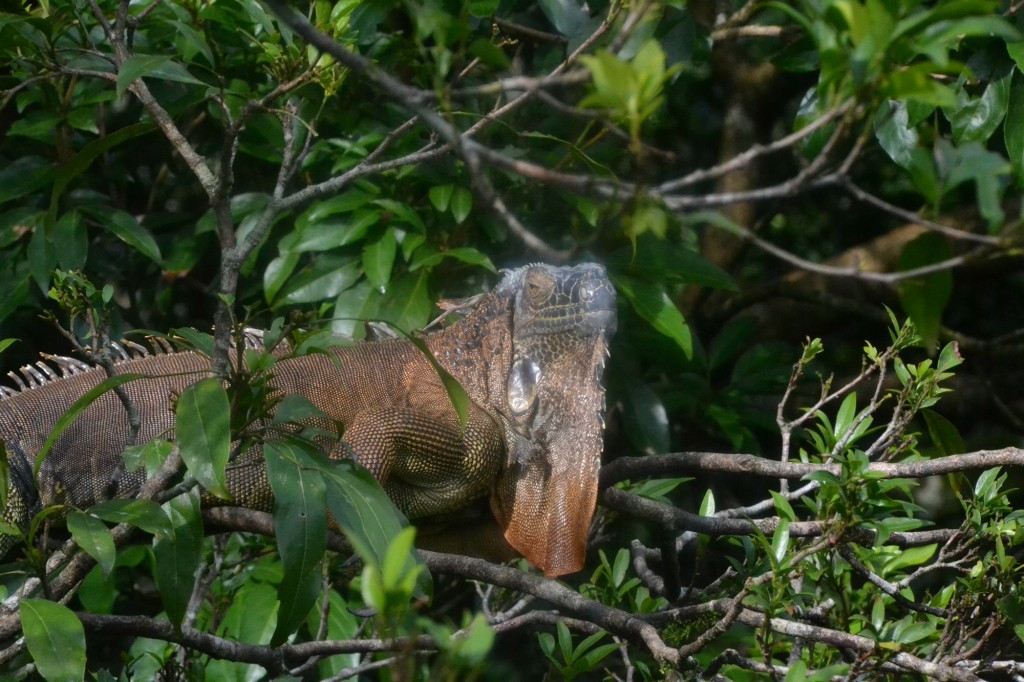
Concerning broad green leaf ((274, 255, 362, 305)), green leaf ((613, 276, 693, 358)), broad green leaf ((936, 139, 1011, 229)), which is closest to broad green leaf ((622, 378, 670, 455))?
green leaf ((613, 276, 693, 358))

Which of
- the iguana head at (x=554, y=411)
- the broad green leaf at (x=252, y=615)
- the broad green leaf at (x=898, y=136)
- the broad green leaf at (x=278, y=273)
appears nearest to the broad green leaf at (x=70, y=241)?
the broad green leaf at (x=278, y=273)

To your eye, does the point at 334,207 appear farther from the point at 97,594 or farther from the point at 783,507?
the point at 783,507

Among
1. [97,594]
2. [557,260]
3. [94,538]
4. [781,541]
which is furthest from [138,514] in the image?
[97,594]

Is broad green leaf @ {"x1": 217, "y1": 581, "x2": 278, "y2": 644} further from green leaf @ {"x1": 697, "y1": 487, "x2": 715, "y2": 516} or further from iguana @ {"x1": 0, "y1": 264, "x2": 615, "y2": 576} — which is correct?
green leaf @ {"x1": 697, "y1": 487, "x2": 715, "y2": 516}

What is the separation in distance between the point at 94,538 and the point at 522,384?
1.87 m

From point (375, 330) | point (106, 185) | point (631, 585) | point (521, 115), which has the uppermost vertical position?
point (521, 115)

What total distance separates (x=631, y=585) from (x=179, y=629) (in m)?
1.45

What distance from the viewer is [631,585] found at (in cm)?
338

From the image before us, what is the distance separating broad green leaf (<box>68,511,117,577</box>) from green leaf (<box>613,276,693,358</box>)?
2.16m

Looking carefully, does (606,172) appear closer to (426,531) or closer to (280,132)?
(426,531)

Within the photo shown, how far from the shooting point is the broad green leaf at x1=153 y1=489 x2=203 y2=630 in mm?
2455

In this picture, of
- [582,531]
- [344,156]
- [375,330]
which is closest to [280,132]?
[344,156]

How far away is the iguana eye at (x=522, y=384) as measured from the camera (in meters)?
3.84

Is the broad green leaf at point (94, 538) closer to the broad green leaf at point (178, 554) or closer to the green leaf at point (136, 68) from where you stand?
the broad green leaf at point (178, 554)
